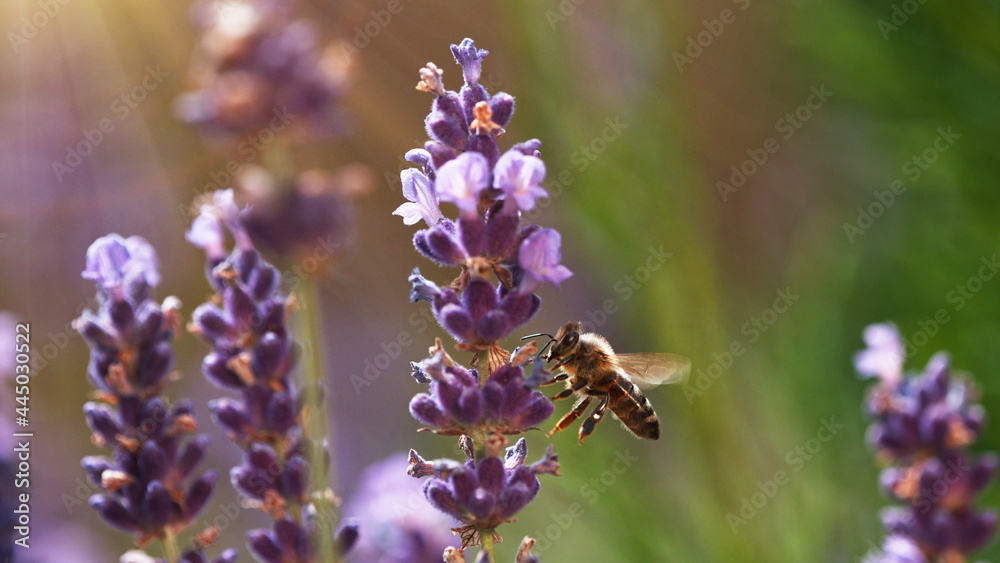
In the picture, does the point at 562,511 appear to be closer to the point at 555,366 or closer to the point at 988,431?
the point at 555,366

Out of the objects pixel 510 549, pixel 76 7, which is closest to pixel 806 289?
pixel 510 549

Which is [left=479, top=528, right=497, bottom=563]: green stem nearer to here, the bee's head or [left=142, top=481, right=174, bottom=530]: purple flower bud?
[left=142, top=481, right=174, bottom=530]: purple flower bud

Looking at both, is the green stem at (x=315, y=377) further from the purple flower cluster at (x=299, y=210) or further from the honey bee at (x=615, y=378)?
the honey bee at (x=615, y=378)

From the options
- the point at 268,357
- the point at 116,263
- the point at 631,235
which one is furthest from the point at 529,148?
the point at 631,235

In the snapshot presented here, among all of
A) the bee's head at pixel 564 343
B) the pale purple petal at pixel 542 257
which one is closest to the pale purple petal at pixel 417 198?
the pale purple petal at pixel 542 257

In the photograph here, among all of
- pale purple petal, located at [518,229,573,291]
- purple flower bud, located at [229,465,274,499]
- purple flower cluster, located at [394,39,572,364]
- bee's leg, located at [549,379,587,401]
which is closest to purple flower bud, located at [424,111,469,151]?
purple flower cluster, located at [394,39,572,364]

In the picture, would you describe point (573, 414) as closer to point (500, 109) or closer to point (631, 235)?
point (631, 235)
